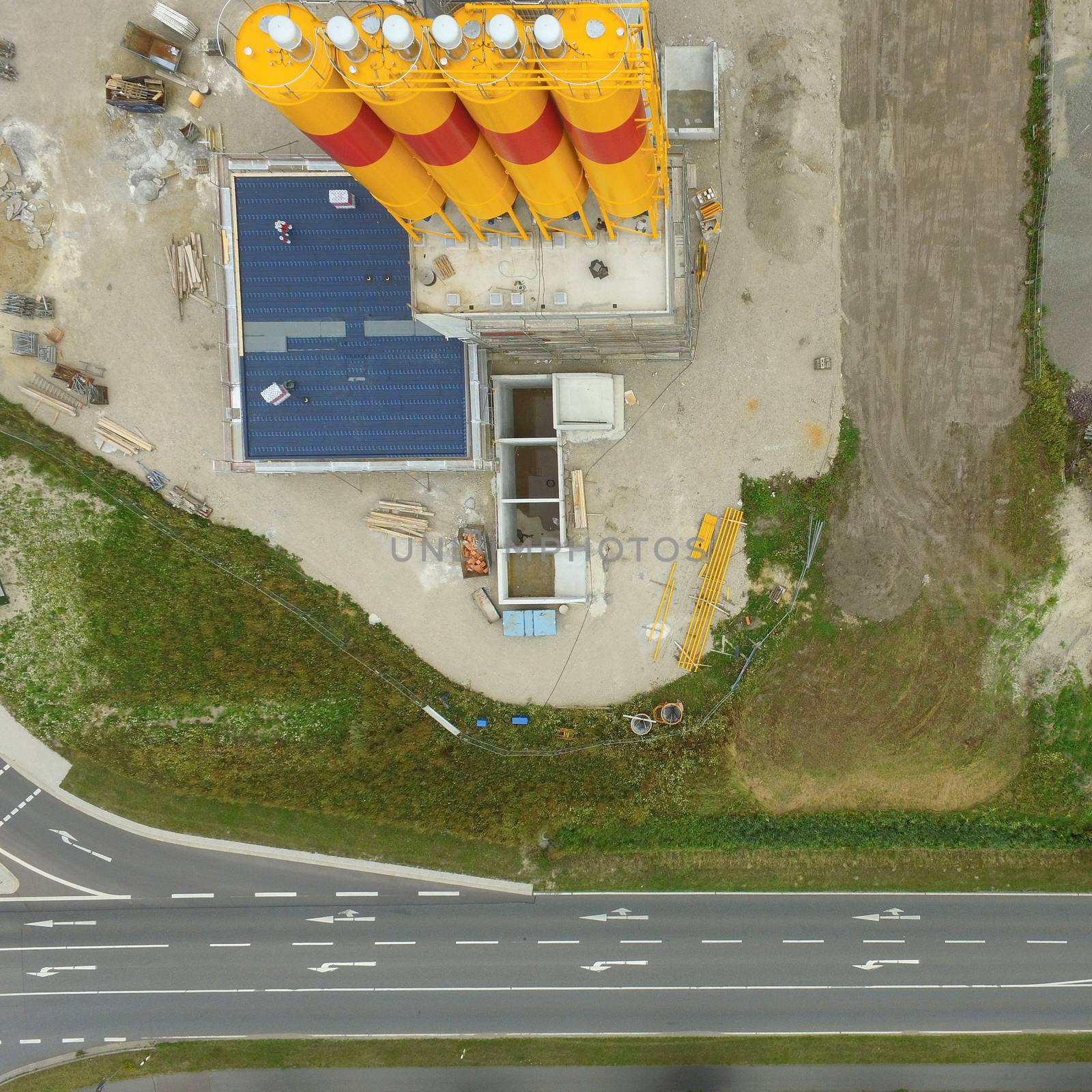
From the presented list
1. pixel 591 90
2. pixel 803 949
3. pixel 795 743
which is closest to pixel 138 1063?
pixel 803 949

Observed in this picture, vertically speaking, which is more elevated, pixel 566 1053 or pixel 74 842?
pixel 74 842

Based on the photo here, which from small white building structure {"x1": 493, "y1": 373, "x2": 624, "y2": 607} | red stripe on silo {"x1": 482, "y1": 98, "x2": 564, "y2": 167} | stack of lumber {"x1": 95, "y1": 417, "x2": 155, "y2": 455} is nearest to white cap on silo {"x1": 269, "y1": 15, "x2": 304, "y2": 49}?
red stripe on silo {"x1": 482, "y1": 98, "x2": 564, "y2": 167}

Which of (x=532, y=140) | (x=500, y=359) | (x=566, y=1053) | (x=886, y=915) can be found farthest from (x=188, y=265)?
(x=886, y=915)

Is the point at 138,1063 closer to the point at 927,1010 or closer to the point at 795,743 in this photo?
the point at 795,743

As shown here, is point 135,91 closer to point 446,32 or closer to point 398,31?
point 398,31

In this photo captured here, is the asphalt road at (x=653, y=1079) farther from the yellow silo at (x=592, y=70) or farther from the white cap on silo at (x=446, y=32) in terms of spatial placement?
the white cap on silo at (x=446, y=32)

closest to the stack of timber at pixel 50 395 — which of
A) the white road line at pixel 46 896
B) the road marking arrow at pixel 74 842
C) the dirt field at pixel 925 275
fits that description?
the road marking arrow at pixel 74 842
